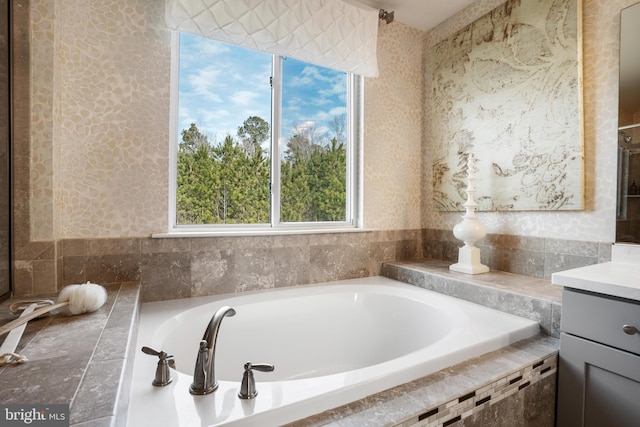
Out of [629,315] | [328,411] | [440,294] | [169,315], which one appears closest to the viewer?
[328,411]

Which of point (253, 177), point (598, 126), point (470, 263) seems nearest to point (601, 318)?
point (470, 263)

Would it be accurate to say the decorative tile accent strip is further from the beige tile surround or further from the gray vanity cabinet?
the beige tile surround

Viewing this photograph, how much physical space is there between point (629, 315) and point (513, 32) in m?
→ 1.79

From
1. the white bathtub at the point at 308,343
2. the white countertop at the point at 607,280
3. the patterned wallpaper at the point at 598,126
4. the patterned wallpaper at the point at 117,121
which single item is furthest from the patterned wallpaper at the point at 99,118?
the patterned wallpaper at the point at 598,126

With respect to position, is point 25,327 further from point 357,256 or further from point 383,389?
point 357,256

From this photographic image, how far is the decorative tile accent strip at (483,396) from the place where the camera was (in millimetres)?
925

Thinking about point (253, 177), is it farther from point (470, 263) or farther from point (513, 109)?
point (513, 109)

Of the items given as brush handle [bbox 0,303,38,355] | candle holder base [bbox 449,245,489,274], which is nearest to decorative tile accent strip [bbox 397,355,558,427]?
candle holder base [bbox 449,245,489,274]

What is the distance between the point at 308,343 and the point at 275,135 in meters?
1.35

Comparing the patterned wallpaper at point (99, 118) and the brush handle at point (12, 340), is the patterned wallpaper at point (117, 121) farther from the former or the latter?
the brush handle at point (12, 340)

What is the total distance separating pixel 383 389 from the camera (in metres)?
1.00

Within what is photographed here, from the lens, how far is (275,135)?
2186 millimetres

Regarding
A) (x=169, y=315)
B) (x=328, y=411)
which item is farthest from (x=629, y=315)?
(x=169, y=315)

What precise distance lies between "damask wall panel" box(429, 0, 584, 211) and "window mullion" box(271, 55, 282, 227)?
50.9 inches
